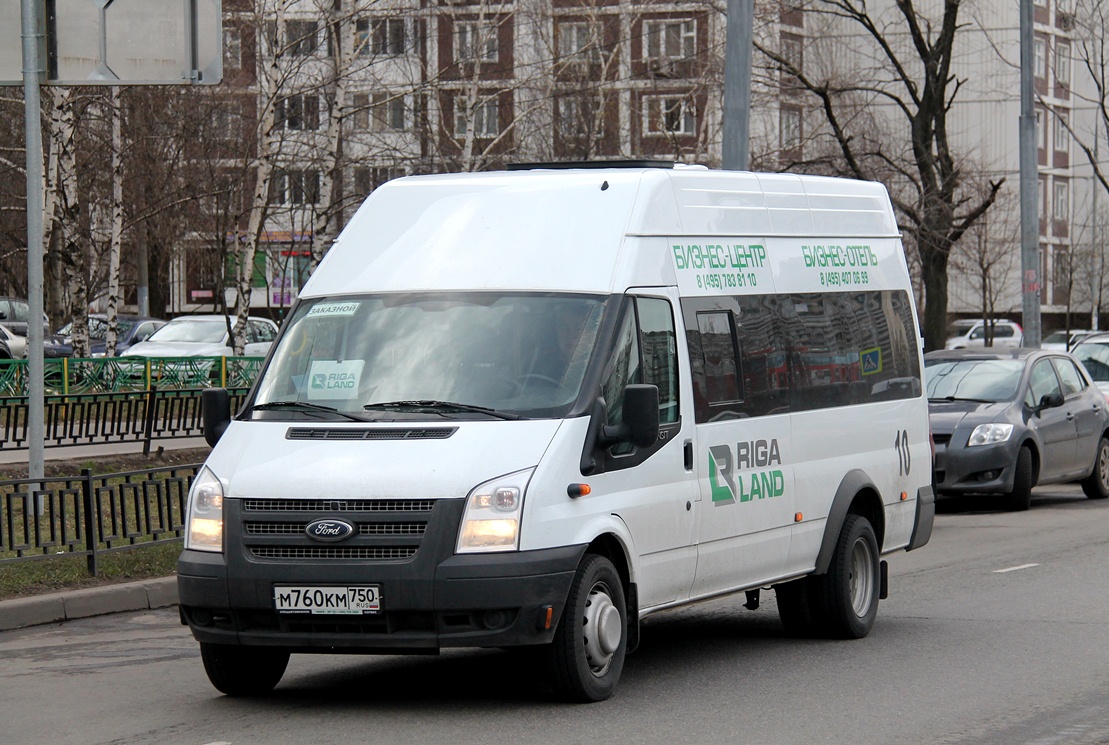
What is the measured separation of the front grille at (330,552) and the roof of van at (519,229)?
1.46 metres

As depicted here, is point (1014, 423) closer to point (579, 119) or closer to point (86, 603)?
point (86, 603)

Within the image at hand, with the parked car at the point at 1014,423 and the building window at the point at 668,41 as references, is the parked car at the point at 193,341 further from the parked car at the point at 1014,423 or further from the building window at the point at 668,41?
the parked car at the point at 1014,423

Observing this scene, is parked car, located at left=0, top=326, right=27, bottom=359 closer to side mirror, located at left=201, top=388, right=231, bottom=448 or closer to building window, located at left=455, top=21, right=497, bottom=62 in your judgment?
building window, located at left=455, top=21, right=497, bottom=62

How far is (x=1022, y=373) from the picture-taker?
17516 millimetres

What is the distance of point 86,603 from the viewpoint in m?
10.6

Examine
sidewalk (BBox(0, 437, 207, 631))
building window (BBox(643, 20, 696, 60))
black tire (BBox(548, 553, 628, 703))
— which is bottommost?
sidewalk (BBox(0, 437, 207, 631))

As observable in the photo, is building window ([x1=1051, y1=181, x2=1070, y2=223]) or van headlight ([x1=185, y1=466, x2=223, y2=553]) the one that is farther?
building window ([x1=1051, y1=181, x2=1070, y2=223])

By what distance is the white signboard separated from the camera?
1395 cm

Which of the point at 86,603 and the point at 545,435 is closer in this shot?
the point at 545,435

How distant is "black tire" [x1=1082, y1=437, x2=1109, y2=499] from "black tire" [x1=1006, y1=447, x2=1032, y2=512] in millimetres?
1900

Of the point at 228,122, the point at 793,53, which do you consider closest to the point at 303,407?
the point at 793,53

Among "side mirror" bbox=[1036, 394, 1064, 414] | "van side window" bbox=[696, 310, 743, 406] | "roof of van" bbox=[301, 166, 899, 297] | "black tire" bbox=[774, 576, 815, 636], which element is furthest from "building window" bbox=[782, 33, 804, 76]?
"roof of van" bbox=[301, 166, 899, 297]

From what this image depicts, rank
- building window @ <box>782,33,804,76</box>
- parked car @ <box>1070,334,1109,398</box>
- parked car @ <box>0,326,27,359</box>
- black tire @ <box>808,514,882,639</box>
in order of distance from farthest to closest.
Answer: parked car @ <box>0,326,27,359</box> < building window @ <box>782,33,804,76</box> < parked car @ <box>1070,334,1109,398</box> < black tire @ <box>808,514,882,639</box>

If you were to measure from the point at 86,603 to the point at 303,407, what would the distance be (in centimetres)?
397
